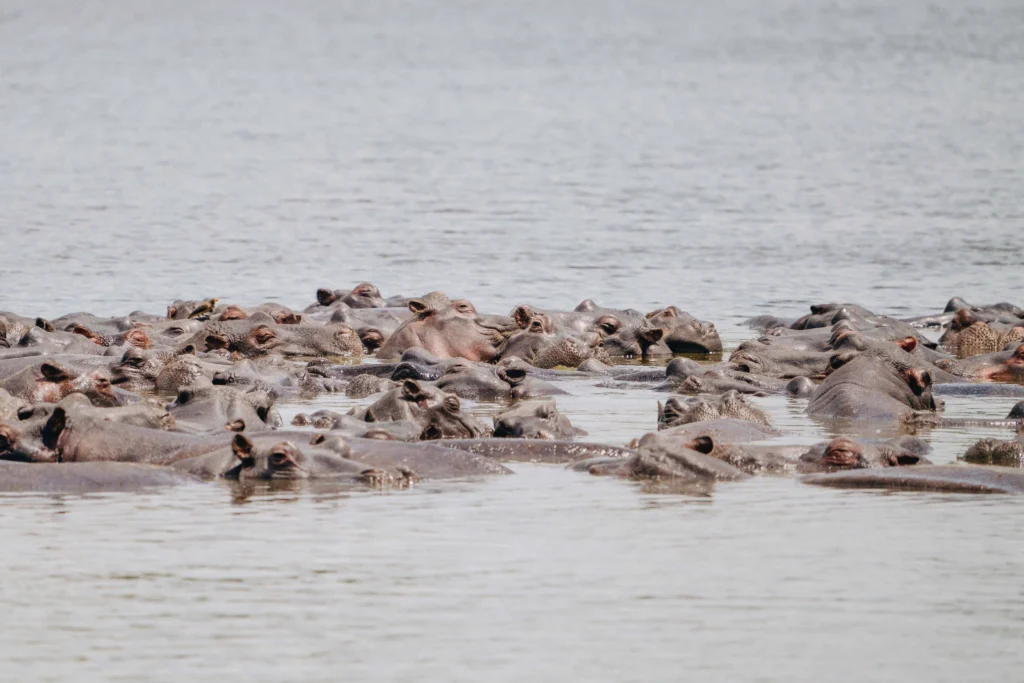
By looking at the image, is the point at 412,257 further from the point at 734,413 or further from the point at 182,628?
the point at 182,628

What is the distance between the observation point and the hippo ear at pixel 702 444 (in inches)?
384

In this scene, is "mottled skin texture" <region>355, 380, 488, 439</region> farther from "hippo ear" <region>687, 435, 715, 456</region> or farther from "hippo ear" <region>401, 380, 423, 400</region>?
"hippo ear" <region>687, 435, 715, 456</region>

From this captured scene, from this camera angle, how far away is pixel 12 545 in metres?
7.82

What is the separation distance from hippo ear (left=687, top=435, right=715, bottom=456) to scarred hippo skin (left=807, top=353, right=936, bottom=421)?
2554 mm

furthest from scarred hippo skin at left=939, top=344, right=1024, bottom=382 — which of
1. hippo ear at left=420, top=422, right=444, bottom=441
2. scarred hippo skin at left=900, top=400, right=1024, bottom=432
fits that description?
hippo ear at left=420, top=422, right=444, bottom=441

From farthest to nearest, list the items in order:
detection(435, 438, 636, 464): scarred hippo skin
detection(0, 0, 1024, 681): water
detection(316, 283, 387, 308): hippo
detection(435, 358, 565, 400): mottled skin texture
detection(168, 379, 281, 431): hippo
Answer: detection(316, 283, 387, 308): hippo < detection(435, 358, 565, 400): mottled skin texture < detection(168, 379, 281, 431): hippo < detection(435, 438, 636, 464): scarred hippo skin < detection(0, 0, 1024, 681): water

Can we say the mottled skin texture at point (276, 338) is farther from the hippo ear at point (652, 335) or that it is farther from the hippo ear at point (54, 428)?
the hippo ear at point (54, 428)

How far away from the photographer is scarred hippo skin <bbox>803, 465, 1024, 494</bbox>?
9.02 metres

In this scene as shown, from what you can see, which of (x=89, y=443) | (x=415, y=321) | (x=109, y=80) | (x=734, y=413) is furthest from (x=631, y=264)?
(x=109, y=80)

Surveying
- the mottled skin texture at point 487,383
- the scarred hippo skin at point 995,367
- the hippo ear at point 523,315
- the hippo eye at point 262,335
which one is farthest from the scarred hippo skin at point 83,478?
the scarred hippo skin at point 995,367

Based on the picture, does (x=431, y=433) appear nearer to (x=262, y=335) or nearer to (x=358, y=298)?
(x=262, y=335)

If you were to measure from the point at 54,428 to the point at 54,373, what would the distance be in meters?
2.45

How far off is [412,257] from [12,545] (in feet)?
64.4

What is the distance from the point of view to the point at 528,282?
955 inches
